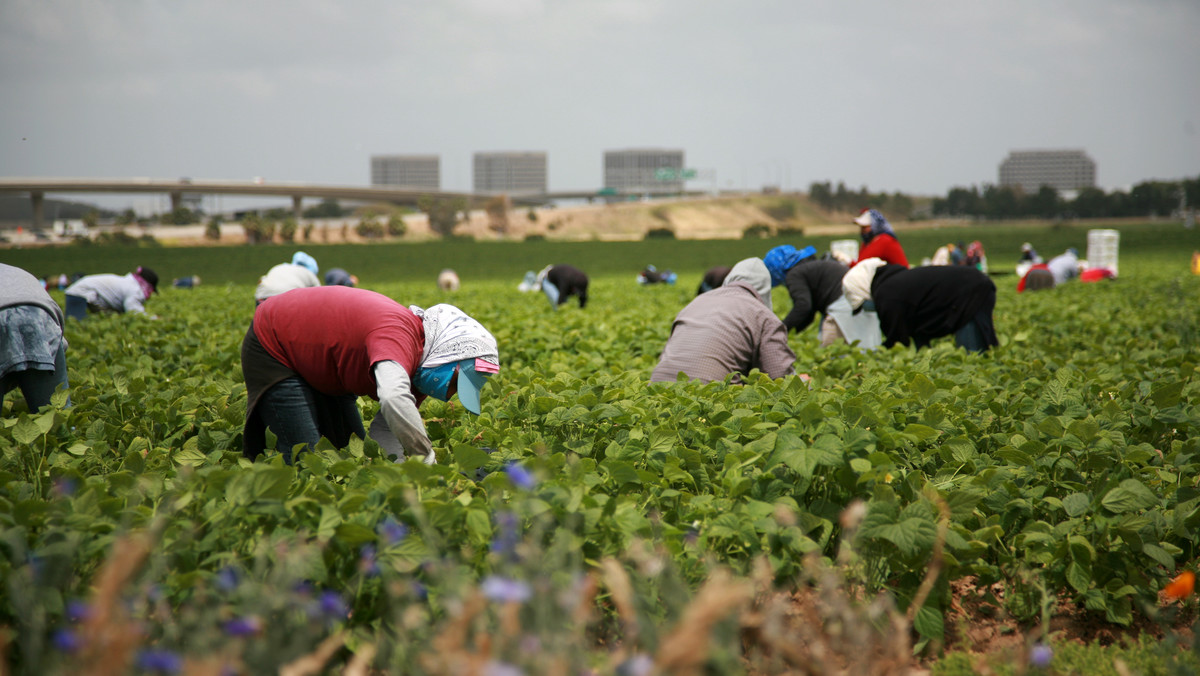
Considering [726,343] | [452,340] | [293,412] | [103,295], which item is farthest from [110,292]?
[452,340]

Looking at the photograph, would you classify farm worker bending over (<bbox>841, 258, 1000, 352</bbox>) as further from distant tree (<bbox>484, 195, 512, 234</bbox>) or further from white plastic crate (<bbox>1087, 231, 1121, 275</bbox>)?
distant tree (<bbox>484, 195, 512, 234</bbox>)

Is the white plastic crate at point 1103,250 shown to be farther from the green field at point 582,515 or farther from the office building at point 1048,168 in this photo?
the office building at point 1048,168

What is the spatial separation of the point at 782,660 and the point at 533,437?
140cm

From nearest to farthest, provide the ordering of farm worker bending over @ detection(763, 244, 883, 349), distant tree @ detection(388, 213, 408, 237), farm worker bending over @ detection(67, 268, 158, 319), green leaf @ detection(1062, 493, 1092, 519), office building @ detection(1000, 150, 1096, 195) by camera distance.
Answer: green leaf @ detection(1062, 493, 1092, 519) < farm worker bending over @ detection(763, 244, 883, 349) < farm worker bending over @ detection(67, 268, 158, 319) < distant tree @ detection(388, 213, 408, 237) < office building @ detection(1000, 150, 1096, 195)

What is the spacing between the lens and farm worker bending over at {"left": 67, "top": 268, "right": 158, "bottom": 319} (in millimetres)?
8891

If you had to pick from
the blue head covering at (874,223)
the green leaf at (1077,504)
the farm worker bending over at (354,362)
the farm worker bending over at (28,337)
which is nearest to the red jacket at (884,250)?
the blue head covering at (874,223)

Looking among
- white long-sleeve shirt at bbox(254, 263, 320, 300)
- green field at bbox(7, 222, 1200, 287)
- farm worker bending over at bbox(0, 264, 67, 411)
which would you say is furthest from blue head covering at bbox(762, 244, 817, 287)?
green field at bbox(7, 222, 1200, 287)

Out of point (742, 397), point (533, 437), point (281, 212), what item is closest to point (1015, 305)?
point (742, 397)

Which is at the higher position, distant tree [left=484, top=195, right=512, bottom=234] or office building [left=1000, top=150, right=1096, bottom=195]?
office building [left=1000, top=150, right=1096, bottom=195]

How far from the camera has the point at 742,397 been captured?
3.48m

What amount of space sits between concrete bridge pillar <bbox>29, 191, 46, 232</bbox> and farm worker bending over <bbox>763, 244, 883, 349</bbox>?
206 inches

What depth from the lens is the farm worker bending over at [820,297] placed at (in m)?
6.04

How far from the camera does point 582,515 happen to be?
217cm

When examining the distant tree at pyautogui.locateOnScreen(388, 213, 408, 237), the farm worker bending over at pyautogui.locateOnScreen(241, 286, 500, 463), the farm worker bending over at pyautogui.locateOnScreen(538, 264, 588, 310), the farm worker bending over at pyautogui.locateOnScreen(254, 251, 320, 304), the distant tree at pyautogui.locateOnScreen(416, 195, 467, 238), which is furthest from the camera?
the distant tree at pyautogui.locateOnScreen(416, 195, 467, 238)
